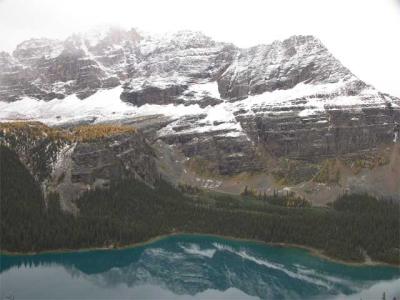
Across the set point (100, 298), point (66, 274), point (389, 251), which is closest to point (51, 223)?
point (66, 274)

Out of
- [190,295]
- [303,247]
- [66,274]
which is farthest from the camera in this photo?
[303,247]

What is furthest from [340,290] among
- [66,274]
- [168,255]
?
[66,274]

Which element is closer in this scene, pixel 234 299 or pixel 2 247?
pixel 234 299

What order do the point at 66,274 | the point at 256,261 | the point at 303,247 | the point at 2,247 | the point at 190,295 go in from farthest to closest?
the point at 303,247, the point at 256,261, the point at 2,247, the point at 66,274, the point at 190,295

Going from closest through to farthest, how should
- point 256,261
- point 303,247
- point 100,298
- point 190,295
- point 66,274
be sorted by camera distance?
point 100,298
point 190,295
point 66,274
point 256,261
point 303,247

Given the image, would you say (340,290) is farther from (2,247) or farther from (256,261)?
(2,247)

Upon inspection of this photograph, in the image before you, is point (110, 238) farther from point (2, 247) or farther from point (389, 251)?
point (389, 251)
